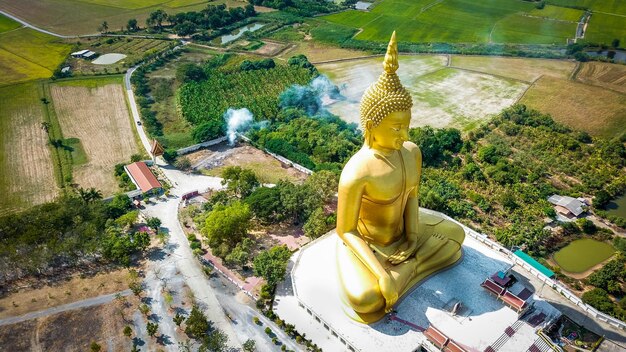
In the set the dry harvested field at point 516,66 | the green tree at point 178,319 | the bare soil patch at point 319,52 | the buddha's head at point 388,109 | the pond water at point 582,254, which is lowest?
the pond water at point 582,254

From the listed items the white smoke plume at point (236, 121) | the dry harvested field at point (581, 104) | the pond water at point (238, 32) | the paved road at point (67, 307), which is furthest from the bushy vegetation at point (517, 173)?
the pond water at point (238, 32)

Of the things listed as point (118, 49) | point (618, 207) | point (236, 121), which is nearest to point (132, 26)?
point (118, 49)

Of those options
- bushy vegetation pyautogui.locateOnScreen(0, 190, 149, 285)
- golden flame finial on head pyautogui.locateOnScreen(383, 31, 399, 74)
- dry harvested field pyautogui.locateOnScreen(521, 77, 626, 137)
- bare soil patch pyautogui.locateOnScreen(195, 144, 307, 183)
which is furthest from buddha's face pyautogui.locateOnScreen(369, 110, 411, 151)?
dry harvested field pyautogui.locateOnScreen(521, 77, 626, 137)

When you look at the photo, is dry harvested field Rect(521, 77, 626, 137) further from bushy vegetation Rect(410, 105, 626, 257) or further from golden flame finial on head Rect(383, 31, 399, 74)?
golden flame finial on head Rect(383, 31, 399, 74)

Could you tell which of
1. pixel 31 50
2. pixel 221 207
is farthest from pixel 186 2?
pixel 221 207

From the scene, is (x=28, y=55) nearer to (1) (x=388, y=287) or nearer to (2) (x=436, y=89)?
(2) (x=436, y=89)

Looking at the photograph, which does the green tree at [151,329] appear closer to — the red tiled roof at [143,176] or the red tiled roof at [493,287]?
the red tiled roof at [143,176]
